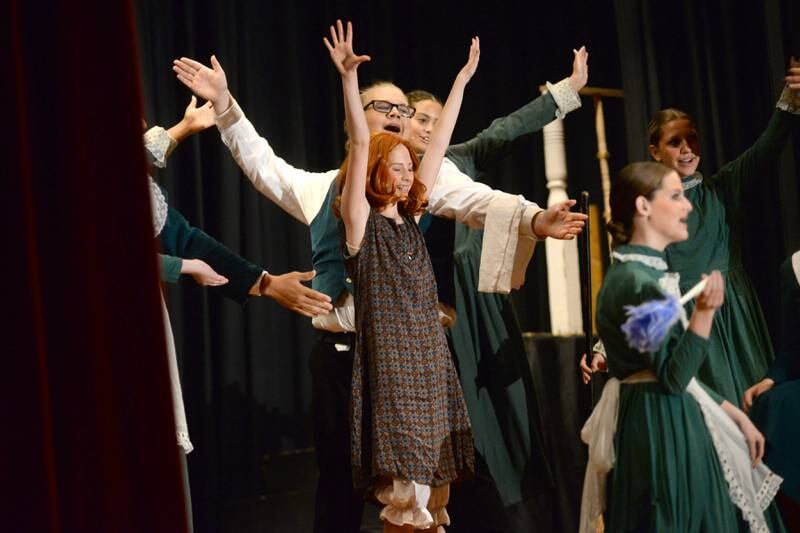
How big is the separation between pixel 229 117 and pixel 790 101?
1.59 meters

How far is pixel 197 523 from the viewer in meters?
3.54

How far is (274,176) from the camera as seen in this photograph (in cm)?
309

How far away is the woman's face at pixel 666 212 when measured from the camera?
231cm

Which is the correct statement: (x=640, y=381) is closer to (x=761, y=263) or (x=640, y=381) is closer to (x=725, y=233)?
(x=725, y=233)

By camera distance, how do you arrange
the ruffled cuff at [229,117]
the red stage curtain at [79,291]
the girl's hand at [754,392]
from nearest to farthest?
the red stage curtain at [79,291] → the girl's hand at [754,392] → the ruffled cuff at [229,117]

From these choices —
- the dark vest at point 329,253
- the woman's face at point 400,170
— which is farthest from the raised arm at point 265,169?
the woman's face at point 400,170

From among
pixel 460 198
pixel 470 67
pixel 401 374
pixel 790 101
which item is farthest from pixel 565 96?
pixel 401 374

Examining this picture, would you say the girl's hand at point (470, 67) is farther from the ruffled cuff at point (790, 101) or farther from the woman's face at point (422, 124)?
the ruffled cuff at point (790, 101)

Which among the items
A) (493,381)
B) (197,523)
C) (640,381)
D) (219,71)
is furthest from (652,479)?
(197,523)

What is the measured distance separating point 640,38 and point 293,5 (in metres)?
1.42

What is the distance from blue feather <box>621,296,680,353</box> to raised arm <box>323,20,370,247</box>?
77cm

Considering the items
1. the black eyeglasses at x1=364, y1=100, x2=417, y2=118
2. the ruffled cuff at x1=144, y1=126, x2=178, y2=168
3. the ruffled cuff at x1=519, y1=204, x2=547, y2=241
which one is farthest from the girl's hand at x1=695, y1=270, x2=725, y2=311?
the ruffled cuff at x1=144, y1=126, x2=178, y2=168

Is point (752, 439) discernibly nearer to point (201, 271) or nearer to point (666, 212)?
point (666, 212)

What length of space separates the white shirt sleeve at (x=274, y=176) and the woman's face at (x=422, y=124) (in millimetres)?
336
